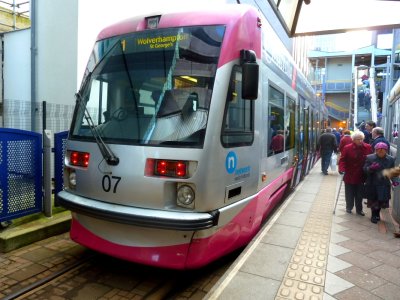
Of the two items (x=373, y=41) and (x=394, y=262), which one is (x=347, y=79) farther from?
(x=394, y=262)

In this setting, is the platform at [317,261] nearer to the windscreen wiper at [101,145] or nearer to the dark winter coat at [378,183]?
the dark winter coat at [378,183]

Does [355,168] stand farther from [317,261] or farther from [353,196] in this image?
[317,261]

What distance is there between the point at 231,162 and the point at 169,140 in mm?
704

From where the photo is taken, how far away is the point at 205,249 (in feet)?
11.4

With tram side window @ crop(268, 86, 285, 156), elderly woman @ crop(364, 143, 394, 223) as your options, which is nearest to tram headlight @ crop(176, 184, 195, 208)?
tram side window @ crop(268, 86, 285, 156)

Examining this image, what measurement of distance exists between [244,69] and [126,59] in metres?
1.29

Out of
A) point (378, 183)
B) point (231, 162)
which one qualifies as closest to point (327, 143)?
point (378, 183)

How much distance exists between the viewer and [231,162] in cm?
370

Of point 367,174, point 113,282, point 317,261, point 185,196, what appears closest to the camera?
point 185,196

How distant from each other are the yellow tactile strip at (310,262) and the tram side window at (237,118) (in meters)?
1.39

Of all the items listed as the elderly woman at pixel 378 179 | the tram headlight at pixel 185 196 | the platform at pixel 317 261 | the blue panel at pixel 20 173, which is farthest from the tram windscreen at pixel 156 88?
the elderly woman at pixel 378 179

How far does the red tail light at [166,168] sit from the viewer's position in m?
3.34

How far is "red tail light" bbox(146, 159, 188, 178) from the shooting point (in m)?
3.34

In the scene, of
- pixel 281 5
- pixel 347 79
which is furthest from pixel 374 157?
pixel 347 79
